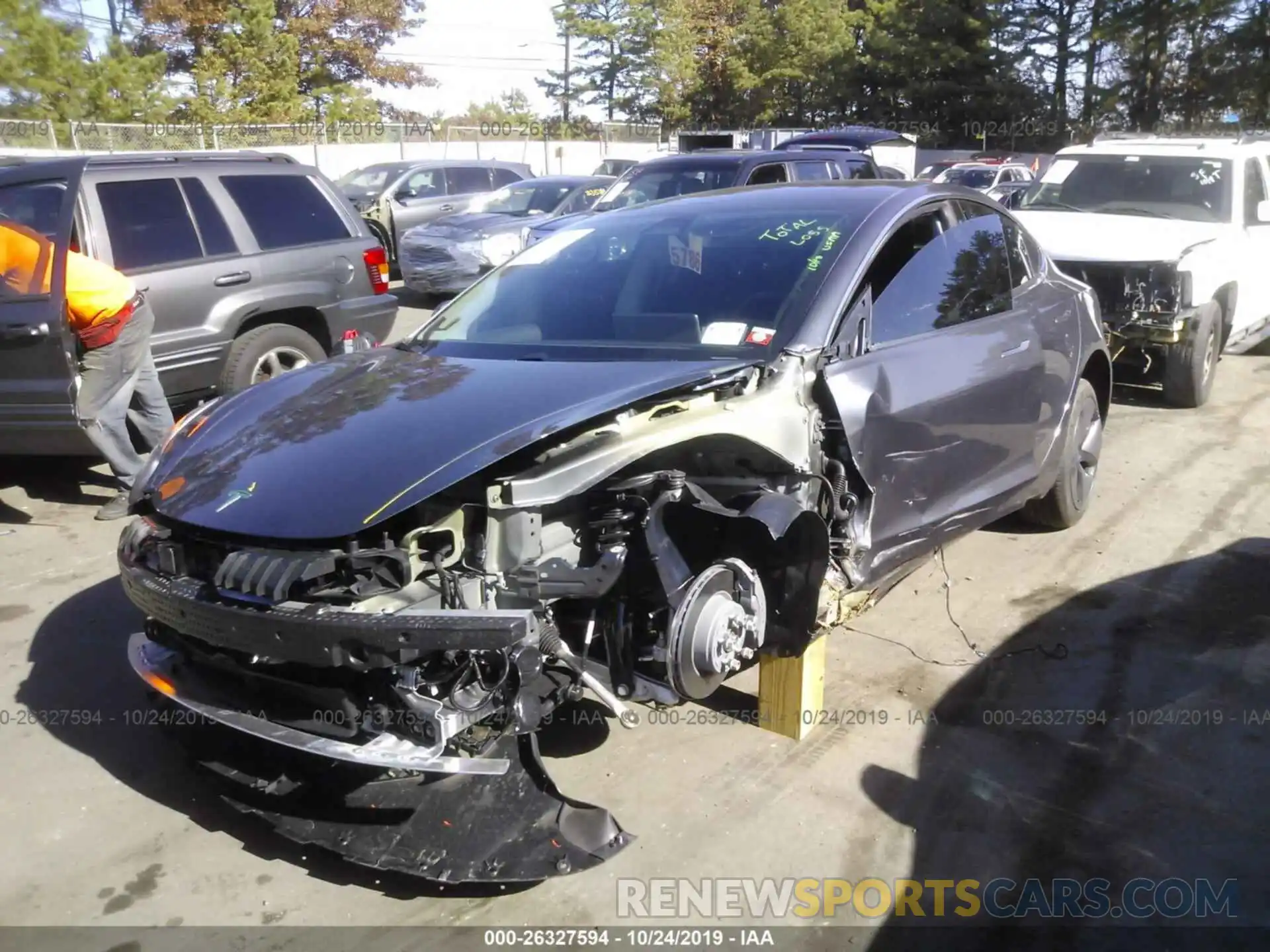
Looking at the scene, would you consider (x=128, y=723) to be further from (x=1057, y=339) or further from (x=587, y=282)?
(x=1057, y=339)

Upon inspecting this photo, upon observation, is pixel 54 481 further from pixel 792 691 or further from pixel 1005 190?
pixel 1005 190

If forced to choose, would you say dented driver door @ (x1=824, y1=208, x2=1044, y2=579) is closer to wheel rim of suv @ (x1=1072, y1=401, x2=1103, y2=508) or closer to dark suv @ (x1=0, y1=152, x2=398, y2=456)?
wheel rim of suv @ (x1=1072, y1=401, x2=1103, y2=508)

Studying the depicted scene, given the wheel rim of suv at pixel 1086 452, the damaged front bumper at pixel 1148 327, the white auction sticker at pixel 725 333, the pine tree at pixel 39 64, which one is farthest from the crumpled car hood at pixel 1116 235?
the pine tree at pixel 39 64

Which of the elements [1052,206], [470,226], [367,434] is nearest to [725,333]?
[367,434]

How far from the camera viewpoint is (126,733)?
3.97 m

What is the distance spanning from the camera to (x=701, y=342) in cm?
379

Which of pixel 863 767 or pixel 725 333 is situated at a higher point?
pixel 725 333

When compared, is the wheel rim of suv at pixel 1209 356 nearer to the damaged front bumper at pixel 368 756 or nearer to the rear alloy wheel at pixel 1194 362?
the rear alloy wheel at pixel 1194 362

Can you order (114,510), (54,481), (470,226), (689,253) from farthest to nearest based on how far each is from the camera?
(470,226) < (54,481) < (114,510) < (689,253)

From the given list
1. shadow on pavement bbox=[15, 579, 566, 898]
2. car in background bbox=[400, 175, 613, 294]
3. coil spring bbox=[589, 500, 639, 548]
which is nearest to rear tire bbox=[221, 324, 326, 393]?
shadow on pavement bbox=[15, 579, 566, 898]

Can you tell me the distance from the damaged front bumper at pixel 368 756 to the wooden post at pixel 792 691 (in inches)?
36.7

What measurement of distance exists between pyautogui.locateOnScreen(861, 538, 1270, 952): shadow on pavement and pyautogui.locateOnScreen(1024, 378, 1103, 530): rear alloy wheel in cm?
66

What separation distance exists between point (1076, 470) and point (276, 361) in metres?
4.94

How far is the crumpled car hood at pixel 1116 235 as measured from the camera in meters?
7.94
